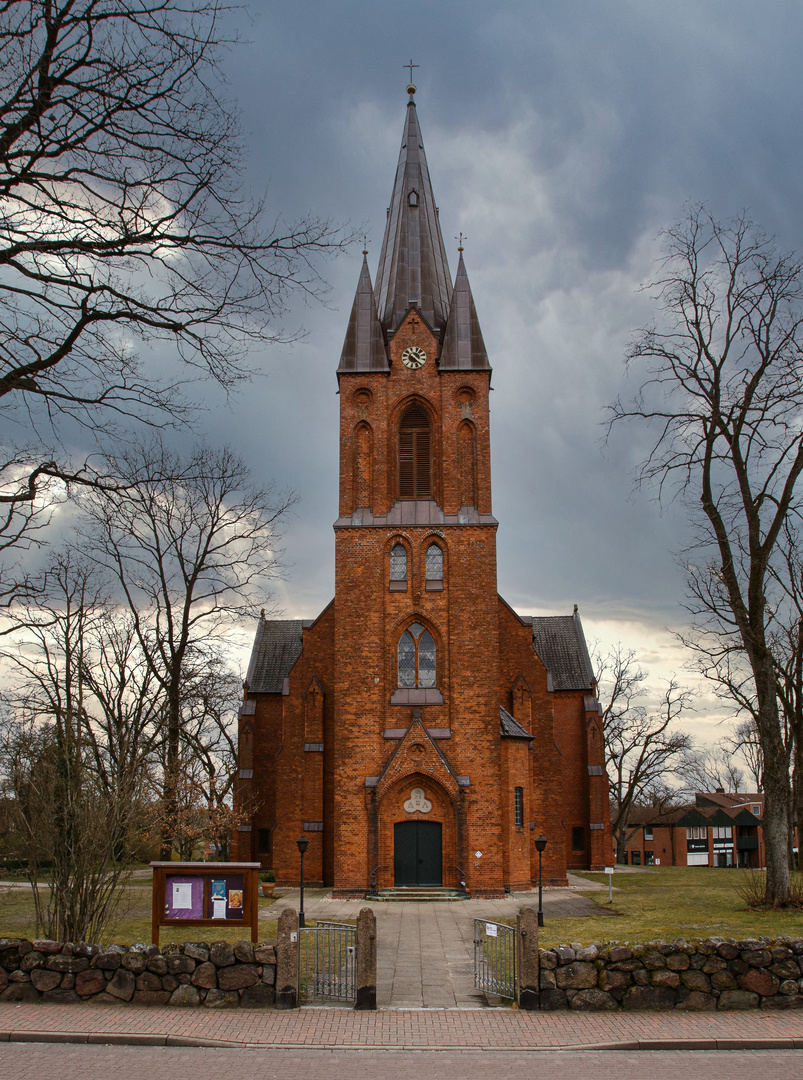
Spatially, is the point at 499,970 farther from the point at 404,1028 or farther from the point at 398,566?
the point at 398,566

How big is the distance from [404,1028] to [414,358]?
79.6 ft

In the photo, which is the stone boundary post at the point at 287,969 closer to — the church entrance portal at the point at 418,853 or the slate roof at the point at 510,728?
the church entrance portal at the point at 418,853

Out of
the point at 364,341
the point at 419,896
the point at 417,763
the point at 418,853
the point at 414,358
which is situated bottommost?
the point at 419,896

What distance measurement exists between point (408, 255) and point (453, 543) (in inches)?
451

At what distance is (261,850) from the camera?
35.8 m

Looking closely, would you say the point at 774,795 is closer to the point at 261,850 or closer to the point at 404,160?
the point at 261,850

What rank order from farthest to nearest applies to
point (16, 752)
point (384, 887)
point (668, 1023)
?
point (384, 887)
point (16, 752)
point (668, 1023)

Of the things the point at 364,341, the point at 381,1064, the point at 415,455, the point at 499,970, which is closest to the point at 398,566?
the point at 415,455

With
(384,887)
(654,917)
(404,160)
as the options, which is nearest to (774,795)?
(654,917)

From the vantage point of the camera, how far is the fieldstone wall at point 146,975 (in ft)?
38.7

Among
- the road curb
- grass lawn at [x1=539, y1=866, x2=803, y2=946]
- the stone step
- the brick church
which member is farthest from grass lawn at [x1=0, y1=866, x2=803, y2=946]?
the brick church

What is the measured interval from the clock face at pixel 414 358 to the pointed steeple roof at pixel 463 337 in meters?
0.67

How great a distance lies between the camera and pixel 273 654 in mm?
40031

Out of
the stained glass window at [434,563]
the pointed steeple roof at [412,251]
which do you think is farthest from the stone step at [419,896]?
the pointed steeple roof at [412,251]
